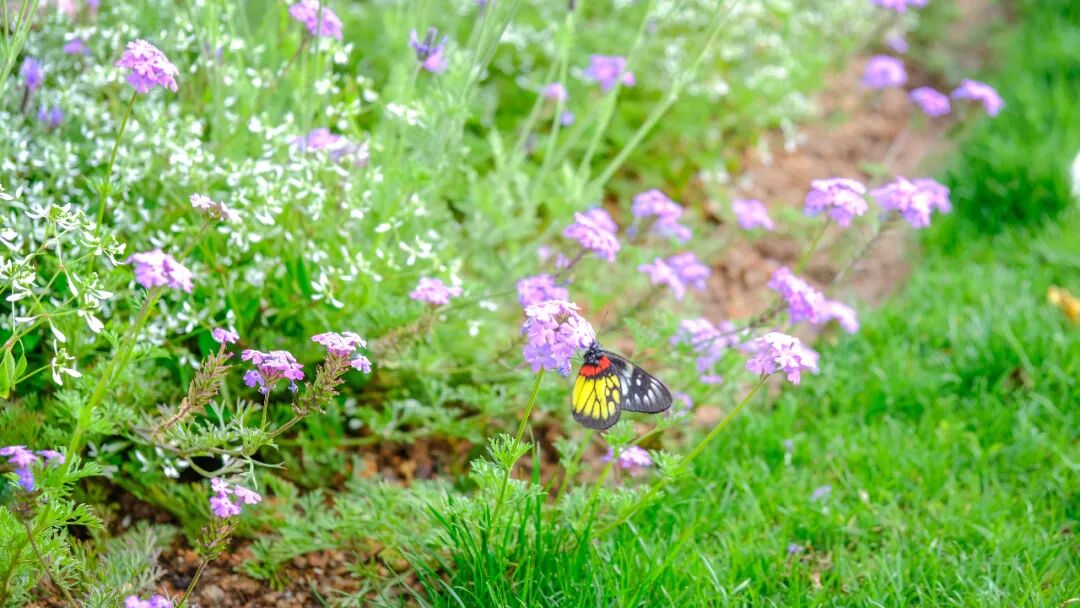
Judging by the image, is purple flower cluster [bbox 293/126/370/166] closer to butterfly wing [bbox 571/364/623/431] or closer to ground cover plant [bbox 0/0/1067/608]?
ground cover plant [bbox 0/0/1067/608]

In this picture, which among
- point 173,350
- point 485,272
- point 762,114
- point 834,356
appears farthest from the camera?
point 762,114

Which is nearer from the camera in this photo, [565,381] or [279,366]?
[279,366]

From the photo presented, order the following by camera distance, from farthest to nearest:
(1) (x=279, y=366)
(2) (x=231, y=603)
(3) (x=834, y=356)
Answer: (3) (x=834, y=356)
(2) (x=231, y=603)
(1) (x=279, y=366)

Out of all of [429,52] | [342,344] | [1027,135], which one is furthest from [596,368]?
[1027,135]

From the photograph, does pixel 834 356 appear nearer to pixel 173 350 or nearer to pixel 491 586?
pixel 491 586

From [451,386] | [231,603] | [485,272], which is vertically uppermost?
[485,272]

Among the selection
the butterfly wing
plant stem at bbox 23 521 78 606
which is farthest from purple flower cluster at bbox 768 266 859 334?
plant stem at bbox 23 521 78 606

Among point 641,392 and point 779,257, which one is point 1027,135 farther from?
A: point 641,392

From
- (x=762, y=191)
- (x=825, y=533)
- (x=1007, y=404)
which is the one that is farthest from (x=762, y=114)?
(x=825, y=533)
